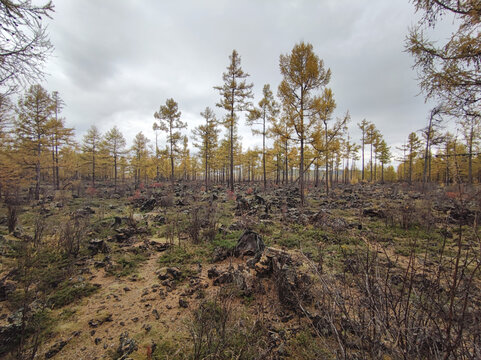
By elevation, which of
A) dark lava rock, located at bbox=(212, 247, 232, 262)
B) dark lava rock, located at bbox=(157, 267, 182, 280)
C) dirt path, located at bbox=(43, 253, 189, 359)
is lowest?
dirt path, located at bbox=(43, 253, 189, 359)

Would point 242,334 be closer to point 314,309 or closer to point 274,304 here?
point 274,304

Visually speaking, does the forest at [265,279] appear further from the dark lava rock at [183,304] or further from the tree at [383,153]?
the tree at [383,153]

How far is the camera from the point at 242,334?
103 inches

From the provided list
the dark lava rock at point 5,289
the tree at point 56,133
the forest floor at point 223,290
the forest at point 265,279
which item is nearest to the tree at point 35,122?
the tree at point 56,133

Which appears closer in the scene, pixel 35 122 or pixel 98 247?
pixel 98 247

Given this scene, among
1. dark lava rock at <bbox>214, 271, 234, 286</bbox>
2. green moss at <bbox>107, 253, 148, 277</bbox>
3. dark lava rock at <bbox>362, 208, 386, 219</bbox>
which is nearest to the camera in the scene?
dark lava rock at <bbox>214, 271, 234, 286</bbox>

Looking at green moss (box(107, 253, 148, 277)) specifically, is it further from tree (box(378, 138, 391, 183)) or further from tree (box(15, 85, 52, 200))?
tree (box(378, 138, 391, 183))

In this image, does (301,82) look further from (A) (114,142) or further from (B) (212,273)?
(A) (114,142)

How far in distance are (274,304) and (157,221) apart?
6.74 meters

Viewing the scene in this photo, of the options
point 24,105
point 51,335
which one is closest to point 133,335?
point 51,335

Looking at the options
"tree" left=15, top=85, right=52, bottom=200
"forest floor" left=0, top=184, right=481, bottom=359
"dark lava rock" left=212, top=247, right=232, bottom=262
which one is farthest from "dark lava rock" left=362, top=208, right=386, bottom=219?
"tree" left=15, top=85, right=52, bottom=200

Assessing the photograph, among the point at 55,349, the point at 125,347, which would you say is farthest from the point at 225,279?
the point at 55,349

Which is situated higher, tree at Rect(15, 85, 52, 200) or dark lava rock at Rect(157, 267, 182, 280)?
tree at Rect(15, 85, 52, 200)

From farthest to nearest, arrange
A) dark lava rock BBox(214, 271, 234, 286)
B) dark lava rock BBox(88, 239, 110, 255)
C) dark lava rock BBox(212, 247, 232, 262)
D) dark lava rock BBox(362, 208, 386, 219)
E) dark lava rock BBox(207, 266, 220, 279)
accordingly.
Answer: dark lava rock BBox(362, 208, 386, 219) → dark lava rock BBox(88, 239, 110, 255) → dark lava rock BBox(212, 247, 232, 262) → dark lava rock BBox(207, 266, 220, 279) → dark lava rock BBox(214, 271, 234, 286)
